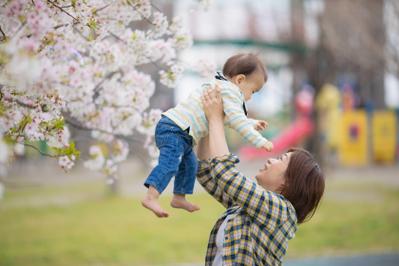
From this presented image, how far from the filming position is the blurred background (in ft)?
25.5

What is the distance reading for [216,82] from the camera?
8.84 feet

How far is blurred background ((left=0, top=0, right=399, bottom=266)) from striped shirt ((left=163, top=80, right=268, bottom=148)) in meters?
0.83

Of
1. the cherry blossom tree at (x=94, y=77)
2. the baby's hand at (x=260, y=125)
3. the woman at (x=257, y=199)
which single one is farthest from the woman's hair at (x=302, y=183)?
the cherry blossom tree at (x=94, y=77)

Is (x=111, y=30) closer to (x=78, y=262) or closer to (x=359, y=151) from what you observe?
(x=78, y=262)

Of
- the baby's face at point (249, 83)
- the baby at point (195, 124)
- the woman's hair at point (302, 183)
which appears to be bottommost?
the woman's hair at point (302, 183)

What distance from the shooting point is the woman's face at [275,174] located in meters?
2.74

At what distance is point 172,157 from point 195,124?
192 mm

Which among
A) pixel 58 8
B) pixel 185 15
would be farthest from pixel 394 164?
pixel 58 8

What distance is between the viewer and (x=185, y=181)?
9.43 feet

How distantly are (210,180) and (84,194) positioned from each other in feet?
34.5

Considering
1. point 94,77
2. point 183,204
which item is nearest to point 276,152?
point 94,77

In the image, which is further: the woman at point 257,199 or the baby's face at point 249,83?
the baby's face at point 249,83

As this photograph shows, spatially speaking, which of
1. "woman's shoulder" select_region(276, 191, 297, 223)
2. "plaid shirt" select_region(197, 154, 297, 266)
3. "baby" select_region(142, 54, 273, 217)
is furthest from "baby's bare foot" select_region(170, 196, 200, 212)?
"woman's shoulder" select_region(276, 191, 297, 223)

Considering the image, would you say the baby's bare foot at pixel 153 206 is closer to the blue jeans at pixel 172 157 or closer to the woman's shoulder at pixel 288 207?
the blue jeans at pixel 172 157
